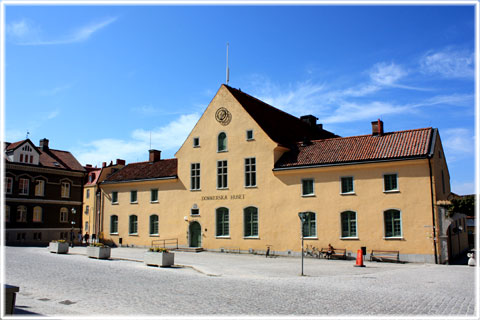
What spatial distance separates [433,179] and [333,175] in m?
6.42

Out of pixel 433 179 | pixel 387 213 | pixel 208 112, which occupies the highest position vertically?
pixel 208 112

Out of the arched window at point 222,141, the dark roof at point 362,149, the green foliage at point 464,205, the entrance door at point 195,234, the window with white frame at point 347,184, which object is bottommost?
the entrance door at point 195,234

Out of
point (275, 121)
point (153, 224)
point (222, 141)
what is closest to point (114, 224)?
point (153, 224)

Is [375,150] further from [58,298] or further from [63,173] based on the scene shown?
[63,173]

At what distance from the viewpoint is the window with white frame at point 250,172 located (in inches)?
1316

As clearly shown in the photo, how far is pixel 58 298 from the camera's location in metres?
12.5

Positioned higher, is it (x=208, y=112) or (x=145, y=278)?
(x=208, y=112)

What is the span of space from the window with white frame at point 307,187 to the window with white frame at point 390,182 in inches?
206

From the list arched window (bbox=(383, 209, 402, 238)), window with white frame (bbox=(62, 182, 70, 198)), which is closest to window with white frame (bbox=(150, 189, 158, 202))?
window with white frame (bbox=(62, 182, 70, 198))

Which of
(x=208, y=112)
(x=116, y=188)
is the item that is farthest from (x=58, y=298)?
(x=116, y=188)

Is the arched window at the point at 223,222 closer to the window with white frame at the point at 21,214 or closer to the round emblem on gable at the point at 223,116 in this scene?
the round emblem on gable at the point at 223,116

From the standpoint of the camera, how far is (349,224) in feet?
94.1

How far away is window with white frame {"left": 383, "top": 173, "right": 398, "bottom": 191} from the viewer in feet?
89.6

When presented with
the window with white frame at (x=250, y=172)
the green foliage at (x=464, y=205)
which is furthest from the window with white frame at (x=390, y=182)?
the window with white frame at (x=250, y=172)
